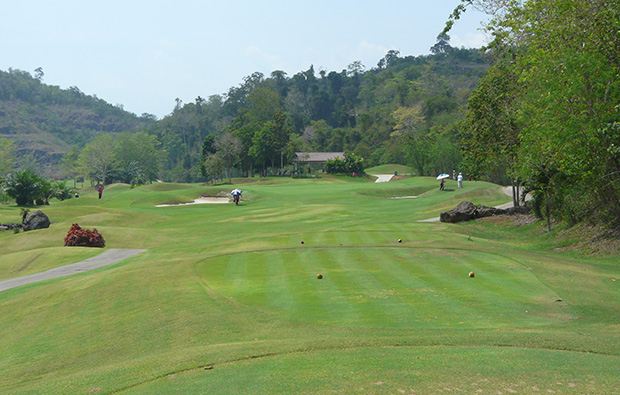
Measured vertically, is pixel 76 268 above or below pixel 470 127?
below

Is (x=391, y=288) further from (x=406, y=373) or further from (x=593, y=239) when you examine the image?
(x=593, y=239)

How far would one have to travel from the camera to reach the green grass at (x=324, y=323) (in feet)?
25.6

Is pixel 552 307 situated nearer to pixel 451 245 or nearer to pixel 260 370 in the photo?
pixel 260 370

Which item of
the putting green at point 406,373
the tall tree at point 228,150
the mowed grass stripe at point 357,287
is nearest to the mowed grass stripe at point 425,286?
the mowed grass stripe at point 357,287

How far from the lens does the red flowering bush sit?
29.3 meters

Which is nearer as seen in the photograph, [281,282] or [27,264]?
[281,282]

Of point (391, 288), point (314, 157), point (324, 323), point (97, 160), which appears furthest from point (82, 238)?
point (97, 160)

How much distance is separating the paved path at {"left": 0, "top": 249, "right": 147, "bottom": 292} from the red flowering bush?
6.94 feet

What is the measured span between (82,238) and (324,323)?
→ 22548mm

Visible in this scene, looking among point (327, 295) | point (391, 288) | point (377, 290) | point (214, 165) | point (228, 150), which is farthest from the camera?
point (228, 150)

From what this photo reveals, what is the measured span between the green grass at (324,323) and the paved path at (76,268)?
4.61 feet

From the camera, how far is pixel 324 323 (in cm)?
1124

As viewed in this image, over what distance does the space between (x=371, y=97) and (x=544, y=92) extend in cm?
15888

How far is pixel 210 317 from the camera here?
40.4ft
